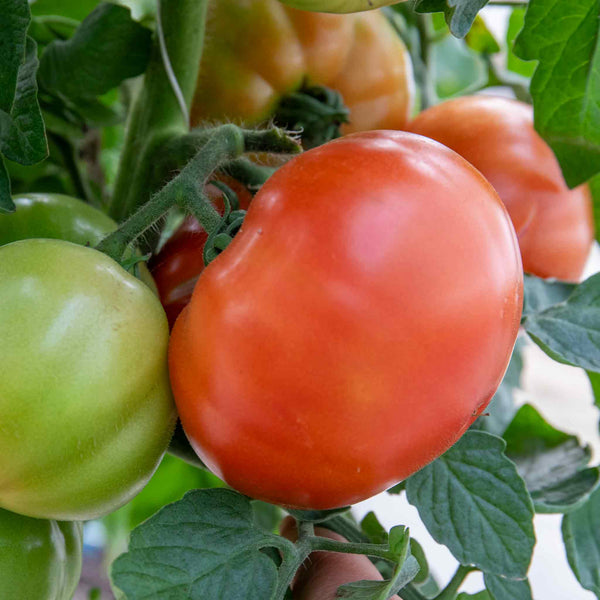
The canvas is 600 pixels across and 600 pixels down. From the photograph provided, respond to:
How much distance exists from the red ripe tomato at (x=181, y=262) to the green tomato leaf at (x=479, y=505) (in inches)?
7.2

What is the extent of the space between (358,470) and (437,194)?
5.2 inches

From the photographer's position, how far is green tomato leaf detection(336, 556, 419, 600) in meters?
0.36

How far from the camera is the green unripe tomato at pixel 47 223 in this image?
1.55 ft

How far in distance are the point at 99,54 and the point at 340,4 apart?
9.6 inches

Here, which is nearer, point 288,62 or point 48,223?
point 48,223

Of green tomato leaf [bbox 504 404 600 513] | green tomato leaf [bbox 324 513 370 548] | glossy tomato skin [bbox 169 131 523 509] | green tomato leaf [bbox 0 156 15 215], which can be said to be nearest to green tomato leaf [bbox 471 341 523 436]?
green tomato leaf [bbox 504 404 600 513]

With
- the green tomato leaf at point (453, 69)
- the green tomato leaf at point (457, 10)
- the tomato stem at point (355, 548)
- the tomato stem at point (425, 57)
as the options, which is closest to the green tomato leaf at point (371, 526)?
the tomato stem at point (355, 548)

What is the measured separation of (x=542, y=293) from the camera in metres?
0.54

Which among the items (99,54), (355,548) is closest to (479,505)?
(355,548)

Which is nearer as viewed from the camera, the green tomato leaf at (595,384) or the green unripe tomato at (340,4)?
the green unripe tomato at (340,4)

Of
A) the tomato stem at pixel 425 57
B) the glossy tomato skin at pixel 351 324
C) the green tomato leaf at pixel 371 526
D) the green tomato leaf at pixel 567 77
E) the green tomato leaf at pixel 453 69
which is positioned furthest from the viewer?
the green tomato leaf at pixel 453 69

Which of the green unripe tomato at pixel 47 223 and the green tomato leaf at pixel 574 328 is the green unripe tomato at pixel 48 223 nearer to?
the green unripe tomato at pixel 47 223

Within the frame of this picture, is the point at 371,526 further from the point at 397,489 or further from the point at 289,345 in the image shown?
the point at 289,345

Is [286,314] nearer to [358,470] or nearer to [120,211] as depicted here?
[358,470]
